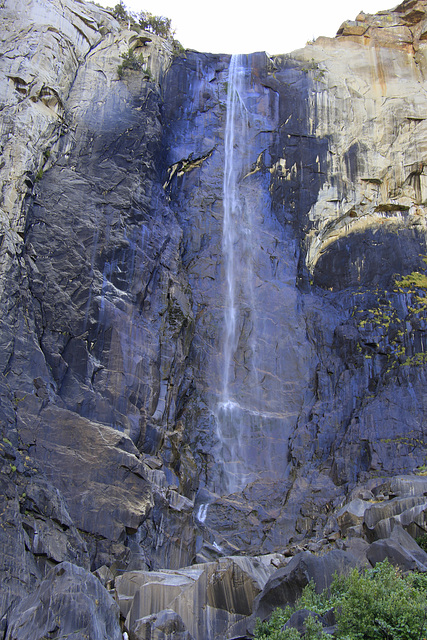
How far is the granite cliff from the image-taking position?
63.3ft

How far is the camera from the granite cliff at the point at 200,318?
19.3 m

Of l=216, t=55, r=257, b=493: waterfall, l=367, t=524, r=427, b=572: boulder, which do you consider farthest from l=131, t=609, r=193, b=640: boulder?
l=216, t=55, r=257, b=493: waterfall

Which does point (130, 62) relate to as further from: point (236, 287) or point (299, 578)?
point (299, 578)

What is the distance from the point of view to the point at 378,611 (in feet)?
43.7

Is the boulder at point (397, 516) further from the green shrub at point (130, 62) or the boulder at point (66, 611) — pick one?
the green shrub at point (130, 62)

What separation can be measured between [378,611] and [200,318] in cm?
2118

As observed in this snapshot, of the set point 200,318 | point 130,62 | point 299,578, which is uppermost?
point 130,62

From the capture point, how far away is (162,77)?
124 feet

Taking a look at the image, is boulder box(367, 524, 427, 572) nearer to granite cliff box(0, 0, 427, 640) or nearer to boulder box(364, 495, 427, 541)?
granite cliff box(0, 0, 427, 640)

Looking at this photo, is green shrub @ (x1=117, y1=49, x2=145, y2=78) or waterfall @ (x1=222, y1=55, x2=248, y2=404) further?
green shrub @ (x1=117, y1=49, x2=145, y2=78)

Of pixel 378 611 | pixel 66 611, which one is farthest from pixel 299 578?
pixel 66 611

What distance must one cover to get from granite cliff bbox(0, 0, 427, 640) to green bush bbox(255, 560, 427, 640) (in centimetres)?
146

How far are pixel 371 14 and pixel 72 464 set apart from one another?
32.9 meters

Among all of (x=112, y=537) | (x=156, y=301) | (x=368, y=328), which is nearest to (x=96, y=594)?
(x=112, y=537)
